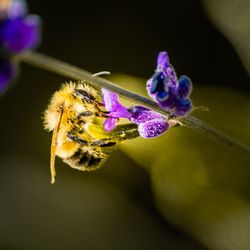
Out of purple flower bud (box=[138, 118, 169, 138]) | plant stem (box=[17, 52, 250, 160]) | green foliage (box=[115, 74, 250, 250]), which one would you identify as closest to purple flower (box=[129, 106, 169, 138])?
purple flower bud (box=[138, 118, 169, 138])

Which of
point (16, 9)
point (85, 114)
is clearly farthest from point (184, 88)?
point (16, 9)

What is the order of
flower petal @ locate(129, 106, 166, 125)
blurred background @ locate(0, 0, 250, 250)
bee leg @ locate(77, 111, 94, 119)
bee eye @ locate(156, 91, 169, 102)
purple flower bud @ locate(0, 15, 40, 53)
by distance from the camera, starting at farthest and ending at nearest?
blurred background @ locate(0, 0, 250, 250)
bee leg @ locate(77, 111, 94, 119)
flower petal @ locate(129, 106, 166, 125)
bee eye @ locate(156, 91, 169, 102)
purple flower bud @ locate(0, 15, 40, 53)

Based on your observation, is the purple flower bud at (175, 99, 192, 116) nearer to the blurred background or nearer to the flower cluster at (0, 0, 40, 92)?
the flower cluster at (0, 0, 40, 92)

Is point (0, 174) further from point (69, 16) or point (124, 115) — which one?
point (124, 115)

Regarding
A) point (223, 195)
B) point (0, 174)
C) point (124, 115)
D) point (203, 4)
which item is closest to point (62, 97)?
point (124, 115)

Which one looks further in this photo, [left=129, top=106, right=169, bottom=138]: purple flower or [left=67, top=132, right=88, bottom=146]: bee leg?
[left=67, top=132, right=88, bottom=146]: bee leg

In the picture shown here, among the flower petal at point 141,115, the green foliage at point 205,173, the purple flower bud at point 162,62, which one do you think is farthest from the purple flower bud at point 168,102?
the green foliage at point 205,173

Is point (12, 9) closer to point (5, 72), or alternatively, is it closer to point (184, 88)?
point (5, 72)

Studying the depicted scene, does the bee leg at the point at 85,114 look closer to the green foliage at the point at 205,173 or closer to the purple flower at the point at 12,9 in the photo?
the purple flower at the point at 12,9
